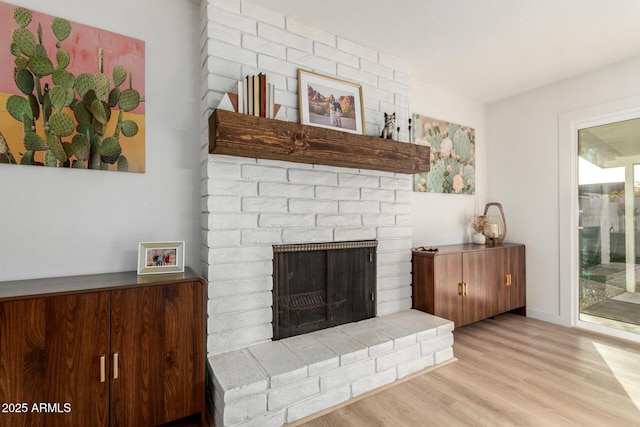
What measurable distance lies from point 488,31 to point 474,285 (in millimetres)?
2130

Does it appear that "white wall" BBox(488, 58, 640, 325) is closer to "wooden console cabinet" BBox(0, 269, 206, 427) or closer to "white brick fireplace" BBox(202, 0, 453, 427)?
"white brick fireplace" BBox(202, 0, 453, 427)

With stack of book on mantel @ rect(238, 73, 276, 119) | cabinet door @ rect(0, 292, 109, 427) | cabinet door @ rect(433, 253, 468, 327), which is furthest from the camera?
cabinet door @ rect(433, 253, 468, 327)

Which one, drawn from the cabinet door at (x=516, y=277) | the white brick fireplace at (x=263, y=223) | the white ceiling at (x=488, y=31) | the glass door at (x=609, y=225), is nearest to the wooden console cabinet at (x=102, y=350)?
the white brick fireplace at (x=263, y=223)

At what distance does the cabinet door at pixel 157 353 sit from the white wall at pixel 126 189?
0.46m

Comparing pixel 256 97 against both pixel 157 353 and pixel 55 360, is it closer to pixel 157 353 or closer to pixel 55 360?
pixel 157 353

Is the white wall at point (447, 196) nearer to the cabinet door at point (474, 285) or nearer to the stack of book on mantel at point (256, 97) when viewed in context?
the cabinet door at point (474, 285)

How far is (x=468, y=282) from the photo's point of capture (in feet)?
9.36

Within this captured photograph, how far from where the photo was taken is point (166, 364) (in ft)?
5.13

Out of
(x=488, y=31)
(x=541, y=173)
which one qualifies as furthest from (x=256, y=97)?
(x=541, y=173)

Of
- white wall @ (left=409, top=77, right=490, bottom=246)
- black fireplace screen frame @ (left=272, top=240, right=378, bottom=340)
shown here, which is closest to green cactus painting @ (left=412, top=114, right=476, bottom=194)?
white wall @ (left=409, top=77, right=490, bottom=246)

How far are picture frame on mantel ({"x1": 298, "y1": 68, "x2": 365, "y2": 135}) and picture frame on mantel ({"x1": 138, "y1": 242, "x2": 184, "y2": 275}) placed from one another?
3.84 feet

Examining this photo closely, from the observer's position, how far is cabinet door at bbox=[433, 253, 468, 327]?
2.62 metres

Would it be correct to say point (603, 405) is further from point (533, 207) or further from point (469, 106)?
point (469, 106)

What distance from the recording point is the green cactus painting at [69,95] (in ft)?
5.20
